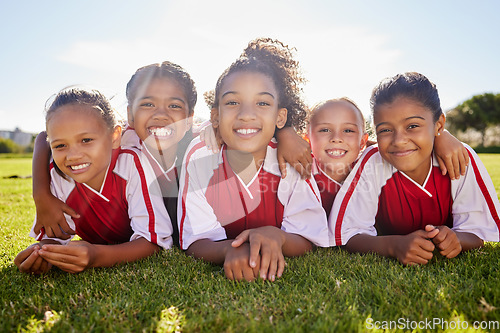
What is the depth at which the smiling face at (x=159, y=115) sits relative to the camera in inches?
128

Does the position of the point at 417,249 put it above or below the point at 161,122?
below

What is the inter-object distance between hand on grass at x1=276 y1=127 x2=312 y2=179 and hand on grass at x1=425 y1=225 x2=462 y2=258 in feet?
2.99

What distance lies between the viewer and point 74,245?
2.31m

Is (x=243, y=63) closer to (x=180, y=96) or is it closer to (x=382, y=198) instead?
(x=180, y=96)

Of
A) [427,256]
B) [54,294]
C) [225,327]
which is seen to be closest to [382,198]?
[427,256]

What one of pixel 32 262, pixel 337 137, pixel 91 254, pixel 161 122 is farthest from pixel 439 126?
pixel 32 262

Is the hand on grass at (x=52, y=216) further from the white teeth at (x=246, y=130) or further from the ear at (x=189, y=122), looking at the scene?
the white teeth at (x=246, y=130)

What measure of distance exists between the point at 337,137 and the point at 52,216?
2411 mm

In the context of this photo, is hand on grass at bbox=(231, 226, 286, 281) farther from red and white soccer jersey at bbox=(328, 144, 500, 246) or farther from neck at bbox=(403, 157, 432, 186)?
neck at bbox=(403, 157, 432, 186)

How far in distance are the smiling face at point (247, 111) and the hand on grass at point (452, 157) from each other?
1310 mm

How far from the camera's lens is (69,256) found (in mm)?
2258

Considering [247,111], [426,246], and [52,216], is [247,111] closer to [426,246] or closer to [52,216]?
[426,246]

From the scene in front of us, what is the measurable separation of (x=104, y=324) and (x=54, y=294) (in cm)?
60

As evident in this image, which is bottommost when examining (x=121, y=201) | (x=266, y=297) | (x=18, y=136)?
(x=266, y=297)
